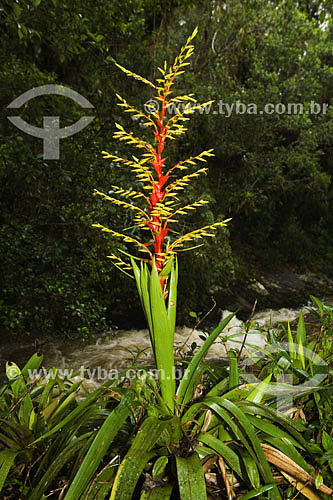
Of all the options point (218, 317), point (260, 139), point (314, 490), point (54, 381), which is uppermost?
point (260, 139)

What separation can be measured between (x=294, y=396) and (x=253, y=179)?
7.39 m

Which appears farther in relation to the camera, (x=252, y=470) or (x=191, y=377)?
(x=191, y=377)

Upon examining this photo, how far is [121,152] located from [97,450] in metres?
3.76

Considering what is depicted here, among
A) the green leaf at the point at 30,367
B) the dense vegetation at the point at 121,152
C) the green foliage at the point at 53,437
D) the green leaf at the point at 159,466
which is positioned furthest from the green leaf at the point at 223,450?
the dense vegetation at the point at 121,152

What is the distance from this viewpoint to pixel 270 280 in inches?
316

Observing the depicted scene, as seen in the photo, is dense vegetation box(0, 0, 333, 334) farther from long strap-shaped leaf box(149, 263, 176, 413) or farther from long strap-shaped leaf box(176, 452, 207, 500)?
long strap-shaped leaf box(176, 452, 207, 500)

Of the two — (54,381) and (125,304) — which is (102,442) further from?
(125,304)

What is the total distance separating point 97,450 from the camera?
95cm

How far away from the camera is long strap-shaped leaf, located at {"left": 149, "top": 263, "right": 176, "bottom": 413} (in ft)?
3.41

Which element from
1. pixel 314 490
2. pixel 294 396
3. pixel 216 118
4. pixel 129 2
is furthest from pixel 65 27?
pixel 216 118

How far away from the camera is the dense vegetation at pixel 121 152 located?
367 centimetres

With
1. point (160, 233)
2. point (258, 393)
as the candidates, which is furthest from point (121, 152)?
point (258, 393)

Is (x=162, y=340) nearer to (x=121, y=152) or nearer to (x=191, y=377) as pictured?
(x=191, y=377)

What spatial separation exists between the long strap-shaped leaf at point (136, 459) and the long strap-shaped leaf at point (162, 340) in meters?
0.10
